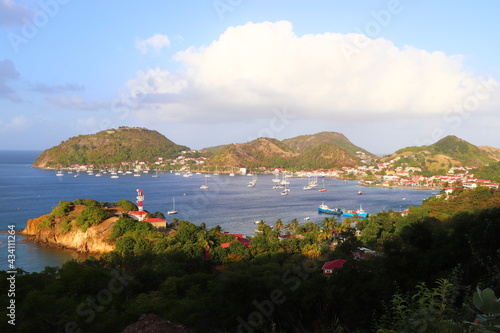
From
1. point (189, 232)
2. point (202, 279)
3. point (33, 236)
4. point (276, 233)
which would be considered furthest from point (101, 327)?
point (33, 236)

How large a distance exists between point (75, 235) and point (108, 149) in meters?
69.4

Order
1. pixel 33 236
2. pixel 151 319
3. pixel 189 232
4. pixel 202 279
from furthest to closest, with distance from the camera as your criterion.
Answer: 1. pixel 33 236
2. pixel 189 232
3. pixel 202 279
4. pixel 151 319

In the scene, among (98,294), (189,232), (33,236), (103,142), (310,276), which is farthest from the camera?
(103,142)

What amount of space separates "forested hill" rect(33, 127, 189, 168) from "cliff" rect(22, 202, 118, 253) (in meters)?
59.6

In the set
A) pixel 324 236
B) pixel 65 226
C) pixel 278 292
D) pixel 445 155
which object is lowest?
pixel 324 236

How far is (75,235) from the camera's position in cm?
1981

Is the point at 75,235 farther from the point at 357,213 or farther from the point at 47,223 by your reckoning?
the point at 357,213

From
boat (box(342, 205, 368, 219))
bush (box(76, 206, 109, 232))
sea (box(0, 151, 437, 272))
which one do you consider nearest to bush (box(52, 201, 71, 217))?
bush (box(76, 206, 109, 232))

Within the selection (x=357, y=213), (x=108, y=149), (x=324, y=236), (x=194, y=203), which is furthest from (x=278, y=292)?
(x=108, y=149)

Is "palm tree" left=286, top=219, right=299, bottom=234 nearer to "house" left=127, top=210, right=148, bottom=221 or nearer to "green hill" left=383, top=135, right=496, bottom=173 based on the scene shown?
"house" left=127, top=210, right=148, bottom=221

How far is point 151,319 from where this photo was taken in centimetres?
502

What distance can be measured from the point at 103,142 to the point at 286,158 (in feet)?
157

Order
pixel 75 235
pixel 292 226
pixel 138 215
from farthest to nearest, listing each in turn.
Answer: pixel 292 226, pixel 138 215, pixel 75 235

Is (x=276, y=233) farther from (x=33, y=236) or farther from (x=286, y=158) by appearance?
(x=286, y=158)
